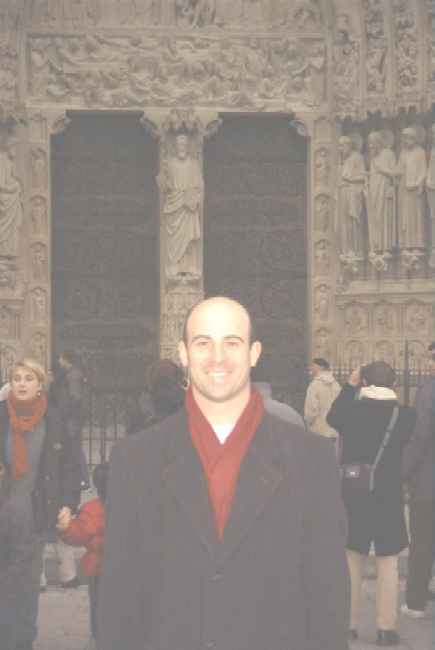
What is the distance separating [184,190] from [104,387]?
2.39 metres

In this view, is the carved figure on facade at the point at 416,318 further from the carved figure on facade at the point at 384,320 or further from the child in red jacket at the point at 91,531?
the child in red jacket at the point at 91,531

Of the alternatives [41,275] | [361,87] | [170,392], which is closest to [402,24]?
[361,87]

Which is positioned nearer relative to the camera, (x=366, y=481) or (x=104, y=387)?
(x=366, y=481)

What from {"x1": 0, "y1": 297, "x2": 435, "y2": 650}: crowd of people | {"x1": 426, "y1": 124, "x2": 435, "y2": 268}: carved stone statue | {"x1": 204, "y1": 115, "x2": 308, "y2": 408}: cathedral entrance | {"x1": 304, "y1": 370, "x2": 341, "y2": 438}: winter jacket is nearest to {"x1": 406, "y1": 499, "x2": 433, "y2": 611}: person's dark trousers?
{"x1": 304, "y1": 370, "x2": 341, "y2": 438}: winter jacket

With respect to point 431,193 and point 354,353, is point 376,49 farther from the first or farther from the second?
point 354,353

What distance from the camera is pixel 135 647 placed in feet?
10.4

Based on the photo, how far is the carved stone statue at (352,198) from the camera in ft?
54.7

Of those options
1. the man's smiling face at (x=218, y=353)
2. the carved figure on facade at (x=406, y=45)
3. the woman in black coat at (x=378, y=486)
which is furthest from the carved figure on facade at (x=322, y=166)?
the man's smiling face at (x=218, y=353)

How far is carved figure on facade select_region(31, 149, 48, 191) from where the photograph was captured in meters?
16.8

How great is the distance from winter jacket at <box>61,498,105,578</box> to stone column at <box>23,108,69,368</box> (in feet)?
35.8

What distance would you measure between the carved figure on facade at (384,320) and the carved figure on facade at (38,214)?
3.81m

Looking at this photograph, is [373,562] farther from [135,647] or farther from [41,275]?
[41,275]

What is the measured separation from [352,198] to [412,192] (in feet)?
2.17

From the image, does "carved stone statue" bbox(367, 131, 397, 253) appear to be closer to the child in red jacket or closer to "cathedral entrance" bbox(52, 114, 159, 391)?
"cathedral entrance" bbox(52, 114, 159, 391)
